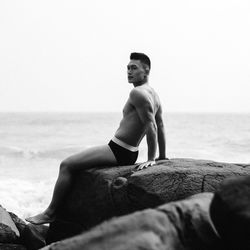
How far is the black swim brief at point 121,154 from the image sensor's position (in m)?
4.59

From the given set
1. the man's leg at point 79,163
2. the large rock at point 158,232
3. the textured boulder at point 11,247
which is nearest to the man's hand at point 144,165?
the man's leg at point 79,163

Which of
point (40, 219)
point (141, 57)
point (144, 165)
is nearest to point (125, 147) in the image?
point (144, 165)

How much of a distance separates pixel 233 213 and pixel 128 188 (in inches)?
82.6

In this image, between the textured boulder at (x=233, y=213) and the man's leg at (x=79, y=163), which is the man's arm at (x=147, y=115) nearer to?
the man's leg at (x=79, y=163)

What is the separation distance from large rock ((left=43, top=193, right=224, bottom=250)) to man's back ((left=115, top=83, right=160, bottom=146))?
7.23ft

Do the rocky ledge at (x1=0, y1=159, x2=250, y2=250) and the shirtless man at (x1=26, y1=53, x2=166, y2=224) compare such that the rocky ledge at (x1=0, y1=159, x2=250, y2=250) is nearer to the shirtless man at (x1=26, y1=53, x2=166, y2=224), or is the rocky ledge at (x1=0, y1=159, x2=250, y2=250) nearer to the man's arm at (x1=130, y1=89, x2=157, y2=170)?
the shirtless man at (x1=26, y1=53, x2=166, y2=224)

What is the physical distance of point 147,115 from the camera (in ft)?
14.8

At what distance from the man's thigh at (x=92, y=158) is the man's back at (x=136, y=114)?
0.22m

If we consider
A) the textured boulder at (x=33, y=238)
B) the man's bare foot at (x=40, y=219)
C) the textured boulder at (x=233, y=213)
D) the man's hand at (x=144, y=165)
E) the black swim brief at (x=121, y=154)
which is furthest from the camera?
the textured boulder at (x=33, y=238)

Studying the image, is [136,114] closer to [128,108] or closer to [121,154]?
[128,108]

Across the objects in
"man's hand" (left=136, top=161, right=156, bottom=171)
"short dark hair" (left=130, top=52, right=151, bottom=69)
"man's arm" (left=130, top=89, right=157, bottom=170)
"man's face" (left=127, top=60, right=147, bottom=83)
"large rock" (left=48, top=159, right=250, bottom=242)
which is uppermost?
"short dark hair" (left=130, top=52, right=151, bottom=69)

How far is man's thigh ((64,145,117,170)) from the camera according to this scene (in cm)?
457

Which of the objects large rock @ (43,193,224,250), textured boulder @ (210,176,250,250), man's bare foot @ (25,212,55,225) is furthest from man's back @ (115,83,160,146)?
textured boulder @ (210,176,250,250)

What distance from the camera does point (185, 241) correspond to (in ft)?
7.08
